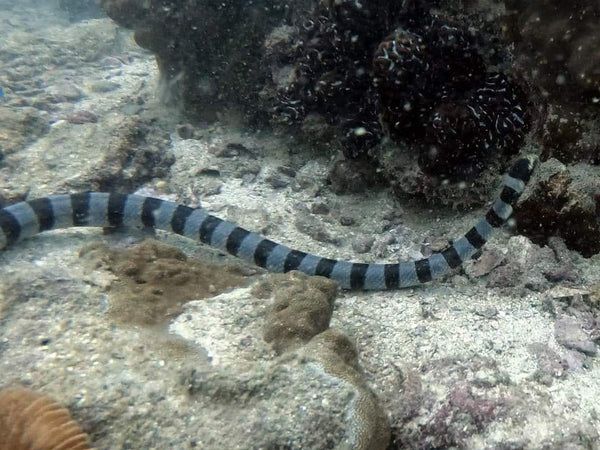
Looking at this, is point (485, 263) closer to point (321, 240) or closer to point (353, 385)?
point (321, 240)

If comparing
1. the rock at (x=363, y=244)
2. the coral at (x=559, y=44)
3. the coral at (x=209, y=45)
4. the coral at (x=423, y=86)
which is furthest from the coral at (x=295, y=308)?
the coral at (x=209, y=45)

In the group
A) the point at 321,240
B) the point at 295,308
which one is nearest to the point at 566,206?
the point at 321,240

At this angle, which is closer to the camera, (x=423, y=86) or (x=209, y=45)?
(x=423, y=86)

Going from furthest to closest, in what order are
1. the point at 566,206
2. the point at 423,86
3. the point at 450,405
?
1. the point at 423,86
2. the point at 566,206
3. the point at 450,405

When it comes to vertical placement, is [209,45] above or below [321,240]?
above

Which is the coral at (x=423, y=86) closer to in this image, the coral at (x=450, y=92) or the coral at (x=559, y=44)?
the coral at (x=450, y=92)

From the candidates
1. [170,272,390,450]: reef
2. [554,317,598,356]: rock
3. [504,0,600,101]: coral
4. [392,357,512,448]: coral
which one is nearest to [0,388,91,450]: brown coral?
[170,272,390,450]: reef
